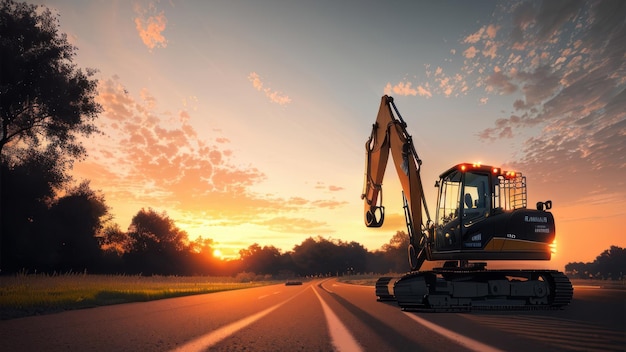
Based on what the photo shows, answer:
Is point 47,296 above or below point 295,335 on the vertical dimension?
below

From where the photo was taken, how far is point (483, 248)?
9.32m

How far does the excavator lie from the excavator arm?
0.92 metres

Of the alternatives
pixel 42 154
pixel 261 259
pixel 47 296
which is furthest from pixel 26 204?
pixel 261 259

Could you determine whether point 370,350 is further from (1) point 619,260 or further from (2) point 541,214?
(1) point 619,260

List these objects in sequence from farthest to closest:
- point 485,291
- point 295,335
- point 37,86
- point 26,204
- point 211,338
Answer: point 26,204
point 37,86
point 485,291
point 295,335
point 211,338

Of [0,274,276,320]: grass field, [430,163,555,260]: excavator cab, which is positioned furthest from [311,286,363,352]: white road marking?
[0,274,276,320]: grass field

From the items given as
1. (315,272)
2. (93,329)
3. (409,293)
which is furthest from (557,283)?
(315,272)

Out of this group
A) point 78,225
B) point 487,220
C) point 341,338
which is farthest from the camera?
point 78,225

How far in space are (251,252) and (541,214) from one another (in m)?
159

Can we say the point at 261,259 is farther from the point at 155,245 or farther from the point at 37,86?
the point at 37,86

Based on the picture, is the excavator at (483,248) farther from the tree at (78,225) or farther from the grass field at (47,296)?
the tree at (78,225)

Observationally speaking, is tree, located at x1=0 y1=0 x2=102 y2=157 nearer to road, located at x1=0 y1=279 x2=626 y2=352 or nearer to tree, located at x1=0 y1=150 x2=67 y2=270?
tree, located at x1=0 y1=150 x2=67 y2=270

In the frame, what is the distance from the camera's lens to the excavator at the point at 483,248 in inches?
352

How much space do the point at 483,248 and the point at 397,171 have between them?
4.65m
